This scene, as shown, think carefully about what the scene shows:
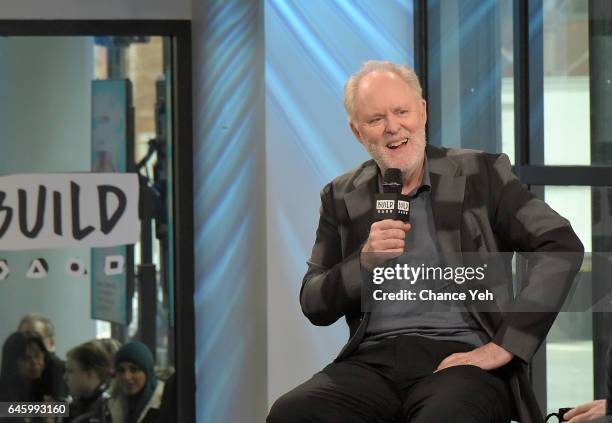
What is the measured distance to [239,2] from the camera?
16.5 feet

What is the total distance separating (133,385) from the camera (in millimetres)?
5234

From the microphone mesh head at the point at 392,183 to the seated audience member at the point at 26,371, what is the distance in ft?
9.35

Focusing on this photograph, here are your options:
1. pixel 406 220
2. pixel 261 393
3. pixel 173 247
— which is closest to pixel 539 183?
pixel 406 220

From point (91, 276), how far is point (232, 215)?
656 millimetres

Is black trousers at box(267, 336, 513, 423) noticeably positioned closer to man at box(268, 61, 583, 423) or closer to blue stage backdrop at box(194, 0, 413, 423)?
man at box(268, 61, 583, 423)

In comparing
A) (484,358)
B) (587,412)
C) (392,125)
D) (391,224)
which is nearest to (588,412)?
(587,412)

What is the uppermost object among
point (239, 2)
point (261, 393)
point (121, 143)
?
point (239, 2)

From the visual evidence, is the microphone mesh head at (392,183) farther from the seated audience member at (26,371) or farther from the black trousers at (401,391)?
the seated audience member at (26,371)

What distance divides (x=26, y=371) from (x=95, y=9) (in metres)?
1.54

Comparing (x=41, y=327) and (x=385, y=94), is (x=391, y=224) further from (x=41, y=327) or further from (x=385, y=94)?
(x=41, y=327)

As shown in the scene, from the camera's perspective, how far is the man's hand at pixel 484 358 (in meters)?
2.61

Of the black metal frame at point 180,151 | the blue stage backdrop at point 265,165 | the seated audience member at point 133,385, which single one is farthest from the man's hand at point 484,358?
the seated audience member at point 133,385

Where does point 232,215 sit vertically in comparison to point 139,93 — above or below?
below

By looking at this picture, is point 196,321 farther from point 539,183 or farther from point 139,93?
point 539,183
